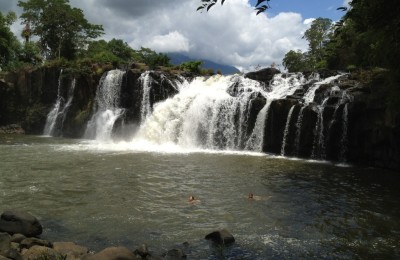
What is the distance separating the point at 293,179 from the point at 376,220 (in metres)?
5.09

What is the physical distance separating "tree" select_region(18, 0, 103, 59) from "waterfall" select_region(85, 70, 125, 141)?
17.1 metres

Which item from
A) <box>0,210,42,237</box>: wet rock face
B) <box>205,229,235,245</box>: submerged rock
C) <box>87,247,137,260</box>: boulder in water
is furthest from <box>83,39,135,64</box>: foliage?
<box>87,247,137,260</box>: boulder in water

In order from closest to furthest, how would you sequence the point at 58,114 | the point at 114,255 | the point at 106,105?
1. the point at 114,255
2. the point at 106,105
3. the point at 58,114

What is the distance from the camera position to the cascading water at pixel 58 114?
3494cm

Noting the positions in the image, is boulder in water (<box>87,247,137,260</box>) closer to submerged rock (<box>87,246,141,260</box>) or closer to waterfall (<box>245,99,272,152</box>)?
submerged rock (<box>87,246,141,260</box>)

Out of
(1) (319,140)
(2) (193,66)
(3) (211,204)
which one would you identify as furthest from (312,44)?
(3) (211,204)

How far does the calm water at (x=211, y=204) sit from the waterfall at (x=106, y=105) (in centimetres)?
1158

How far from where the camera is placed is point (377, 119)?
790 inches

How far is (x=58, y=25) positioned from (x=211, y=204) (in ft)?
139

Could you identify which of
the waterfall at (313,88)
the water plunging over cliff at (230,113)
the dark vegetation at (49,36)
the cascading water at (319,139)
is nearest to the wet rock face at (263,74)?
the water plunging over cliff at (230,113)

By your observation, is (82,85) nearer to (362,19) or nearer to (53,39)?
(53,39)

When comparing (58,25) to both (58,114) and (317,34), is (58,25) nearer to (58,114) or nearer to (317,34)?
(58,114)

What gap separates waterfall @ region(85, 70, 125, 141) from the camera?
3145 centimetres

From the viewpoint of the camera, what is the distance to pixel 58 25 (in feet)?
156
